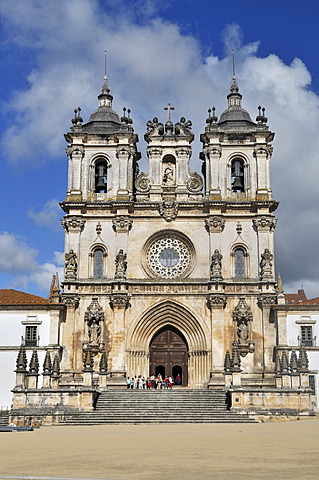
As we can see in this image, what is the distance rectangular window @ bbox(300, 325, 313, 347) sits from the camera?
132ft

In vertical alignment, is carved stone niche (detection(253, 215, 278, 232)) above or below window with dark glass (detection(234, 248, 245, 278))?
above

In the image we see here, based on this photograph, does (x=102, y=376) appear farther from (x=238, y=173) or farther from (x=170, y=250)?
(x=238, y=173)

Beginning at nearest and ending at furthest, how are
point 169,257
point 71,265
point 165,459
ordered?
1. point 165,459
2. point 71,265
3. point 169,257

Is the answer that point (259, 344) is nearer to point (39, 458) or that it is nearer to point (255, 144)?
point (255, 144)

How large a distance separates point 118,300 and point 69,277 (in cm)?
361

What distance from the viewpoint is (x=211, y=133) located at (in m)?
44.2

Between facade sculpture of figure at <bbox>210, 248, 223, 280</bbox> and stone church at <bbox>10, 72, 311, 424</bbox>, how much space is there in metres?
0.06

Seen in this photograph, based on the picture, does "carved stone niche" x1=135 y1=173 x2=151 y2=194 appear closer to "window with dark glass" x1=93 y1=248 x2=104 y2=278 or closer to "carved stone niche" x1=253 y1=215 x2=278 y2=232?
"window with dark glass" x1=93 y1=248 x2=104 y2=278

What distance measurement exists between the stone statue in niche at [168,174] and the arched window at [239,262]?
6775mm

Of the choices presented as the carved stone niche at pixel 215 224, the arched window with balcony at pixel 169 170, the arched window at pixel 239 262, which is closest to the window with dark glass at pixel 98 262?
the arched window with balcony at pixel 169 170

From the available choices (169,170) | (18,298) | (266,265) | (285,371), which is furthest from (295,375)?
(18,298)

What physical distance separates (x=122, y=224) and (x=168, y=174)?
5113 mm

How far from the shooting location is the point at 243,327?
40.2m

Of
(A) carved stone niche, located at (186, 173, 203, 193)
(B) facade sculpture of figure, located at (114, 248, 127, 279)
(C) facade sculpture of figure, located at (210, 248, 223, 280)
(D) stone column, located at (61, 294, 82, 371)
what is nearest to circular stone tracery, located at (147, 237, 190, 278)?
(B) facade sculpture of figure, located at (114, 248, 127, 279)
